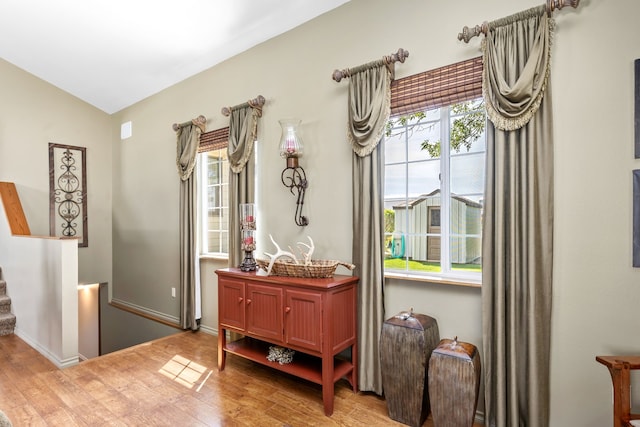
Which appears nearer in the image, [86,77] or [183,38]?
[183,38]

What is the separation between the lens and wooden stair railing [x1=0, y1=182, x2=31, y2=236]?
13.6 feet

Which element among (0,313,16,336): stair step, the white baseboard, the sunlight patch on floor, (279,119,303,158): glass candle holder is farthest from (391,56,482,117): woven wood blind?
(0,313,16,336): stair step

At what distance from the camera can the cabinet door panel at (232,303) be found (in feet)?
9.22

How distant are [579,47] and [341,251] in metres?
1.97

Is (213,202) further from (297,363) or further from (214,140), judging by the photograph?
(297,363)

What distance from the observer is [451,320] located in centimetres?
231

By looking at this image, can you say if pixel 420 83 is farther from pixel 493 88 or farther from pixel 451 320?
pixel 451 320

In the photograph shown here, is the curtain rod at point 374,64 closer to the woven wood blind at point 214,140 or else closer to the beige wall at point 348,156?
the beige wall at point 348,156

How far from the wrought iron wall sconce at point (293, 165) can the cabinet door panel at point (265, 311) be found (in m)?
0.70

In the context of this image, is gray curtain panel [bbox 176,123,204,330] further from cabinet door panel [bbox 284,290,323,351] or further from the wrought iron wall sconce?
cabinet door panel [bbox 284,290,323,351]

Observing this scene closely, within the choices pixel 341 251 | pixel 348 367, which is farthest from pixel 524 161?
pixel 348 367

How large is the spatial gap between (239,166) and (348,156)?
1.20 meters

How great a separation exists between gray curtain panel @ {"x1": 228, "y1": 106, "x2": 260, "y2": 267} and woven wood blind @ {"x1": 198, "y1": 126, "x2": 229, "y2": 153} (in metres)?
0.20

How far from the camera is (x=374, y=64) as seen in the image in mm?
2549
